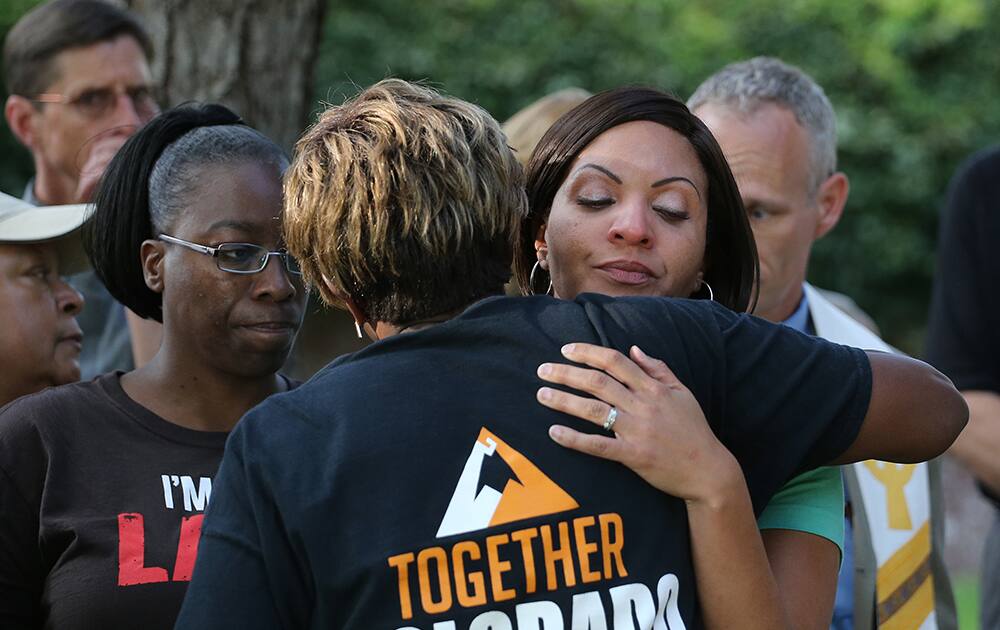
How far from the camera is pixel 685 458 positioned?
6.15 feet

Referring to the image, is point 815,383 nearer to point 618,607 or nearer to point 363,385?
point 618,607

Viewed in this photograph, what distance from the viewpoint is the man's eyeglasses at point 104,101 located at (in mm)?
4277

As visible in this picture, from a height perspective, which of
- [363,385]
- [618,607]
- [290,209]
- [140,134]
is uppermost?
[140,134]

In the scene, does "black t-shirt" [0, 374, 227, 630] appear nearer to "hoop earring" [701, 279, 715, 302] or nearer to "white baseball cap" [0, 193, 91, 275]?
"white baseball cap" [0, 193, 91, 275]

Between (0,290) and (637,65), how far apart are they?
28.1 feet

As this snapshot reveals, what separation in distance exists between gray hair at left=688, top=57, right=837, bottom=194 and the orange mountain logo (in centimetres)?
212

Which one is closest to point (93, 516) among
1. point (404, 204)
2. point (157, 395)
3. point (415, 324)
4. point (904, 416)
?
point (157, 395)

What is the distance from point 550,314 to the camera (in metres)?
1.92

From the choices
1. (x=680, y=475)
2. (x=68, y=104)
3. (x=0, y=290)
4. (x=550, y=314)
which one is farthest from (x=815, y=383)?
(x=68, y=104)

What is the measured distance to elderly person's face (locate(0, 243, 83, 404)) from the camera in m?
2.84

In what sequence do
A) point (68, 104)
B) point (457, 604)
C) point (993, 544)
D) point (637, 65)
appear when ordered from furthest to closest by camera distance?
point (637, 65), point (68, 104), point (993, 544), point (457, 604)

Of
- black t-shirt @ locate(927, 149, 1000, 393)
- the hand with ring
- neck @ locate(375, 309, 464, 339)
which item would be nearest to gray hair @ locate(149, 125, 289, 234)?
neck @ locate(375, 309, 464, 339)

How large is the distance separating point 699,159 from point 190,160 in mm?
1057

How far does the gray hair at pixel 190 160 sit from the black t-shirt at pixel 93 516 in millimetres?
445
